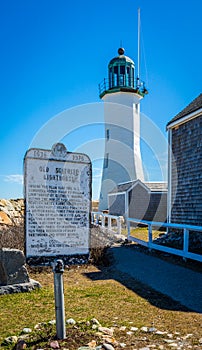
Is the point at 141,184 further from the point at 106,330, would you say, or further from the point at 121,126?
the point at 106,330

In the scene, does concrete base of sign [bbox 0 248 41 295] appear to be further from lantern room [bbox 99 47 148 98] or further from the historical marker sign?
lantern room [bbox 99 47 148 98]

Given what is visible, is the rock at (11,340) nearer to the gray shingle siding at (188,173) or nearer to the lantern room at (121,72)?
the gray shingle siding at (188,173)

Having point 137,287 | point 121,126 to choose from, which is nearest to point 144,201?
point 121,126

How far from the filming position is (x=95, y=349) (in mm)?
2936

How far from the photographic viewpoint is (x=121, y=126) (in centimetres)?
2294

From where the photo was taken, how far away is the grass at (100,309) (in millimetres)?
3800

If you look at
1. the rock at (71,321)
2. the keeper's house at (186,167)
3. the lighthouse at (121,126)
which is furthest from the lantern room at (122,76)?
the rock at (71,321)

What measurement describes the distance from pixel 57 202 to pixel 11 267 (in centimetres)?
185

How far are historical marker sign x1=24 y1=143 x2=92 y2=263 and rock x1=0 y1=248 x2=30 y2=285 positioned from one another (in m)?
1.09

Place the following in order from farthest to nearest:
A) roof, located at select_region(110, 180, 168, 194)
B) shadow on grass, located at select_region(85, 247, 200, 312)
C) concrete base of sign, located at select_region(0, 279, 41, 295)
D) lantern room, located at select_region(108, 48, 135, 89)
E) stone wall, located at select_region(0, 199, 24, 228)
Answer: lantern room, located at select_region(108, 48, 135, 89), roof, located at select_region(110, 180, 168, 194), stone wall, located at select_region(0, 199, 24, 228), concrete base of sign, located at select_region(0, 279, 41, 295), shadow on grass, located at select_region(85, 247, 200, 312)

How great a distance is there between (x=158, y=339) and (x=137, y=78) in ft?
73.2

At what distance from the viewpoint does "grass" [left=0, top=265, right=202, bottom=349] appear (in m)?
3.80

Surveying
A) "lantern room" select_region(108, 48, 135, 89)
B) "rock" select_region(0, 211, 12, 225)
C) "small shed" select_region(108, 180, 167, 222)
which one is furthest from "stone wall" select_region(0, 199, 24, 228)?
"lantern room" select_region(108, 48, 135, 89)

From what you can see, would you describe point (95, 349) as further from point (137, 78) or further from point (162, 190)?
point (137, 78)
